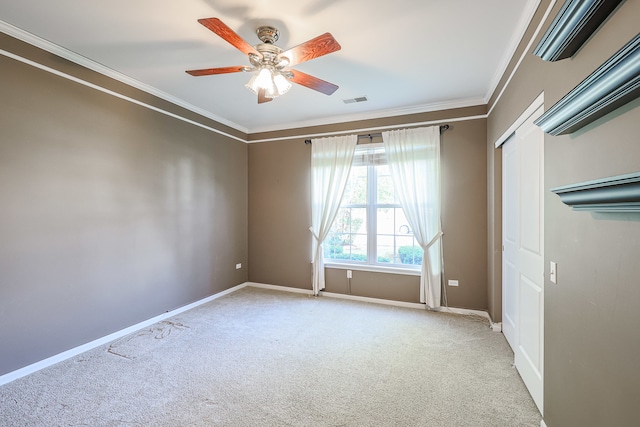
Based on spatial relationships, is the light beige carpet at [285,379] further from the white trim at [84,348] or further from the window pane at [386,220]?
the window pane at [386,220]

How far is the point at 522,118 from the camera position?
7.11ft

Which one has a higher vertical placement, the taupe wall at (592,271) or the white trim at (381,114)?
the white trim at (381,114)

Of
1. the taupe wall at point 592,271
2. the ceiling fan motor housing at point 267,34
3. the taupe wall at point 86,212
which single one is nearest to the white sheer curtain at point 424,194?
the taupe wall at point 592,271

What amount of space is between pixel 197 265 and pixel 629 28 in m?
4.35

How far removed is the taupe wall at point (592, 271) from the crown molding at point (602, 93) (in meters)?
0.05

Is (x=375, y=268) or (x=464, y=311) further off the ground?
(x=375, y=268)

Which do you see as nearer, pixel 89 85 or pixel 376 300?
pixel 89 85

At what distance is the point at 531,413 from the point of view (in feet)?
6.14

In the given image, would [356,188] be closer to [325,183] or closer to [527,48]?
[325,183]

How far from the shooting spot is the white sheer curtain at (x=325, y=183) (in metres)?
4.19

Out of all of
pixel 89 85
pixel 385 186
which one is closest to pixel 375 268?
pixel 385 186

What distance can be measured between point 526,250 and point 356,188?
2.45m

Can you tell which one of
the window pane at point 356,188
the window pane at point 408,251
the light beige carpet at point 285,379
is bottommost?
the light beige carpet at point 285,379

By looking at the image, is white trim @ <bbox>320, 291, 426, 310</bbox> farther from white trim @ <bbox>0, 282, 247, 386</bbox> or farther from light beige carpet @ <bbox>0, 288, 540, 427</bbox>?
white trim @ <bbox>0, 282, 247, 386</bbox>
